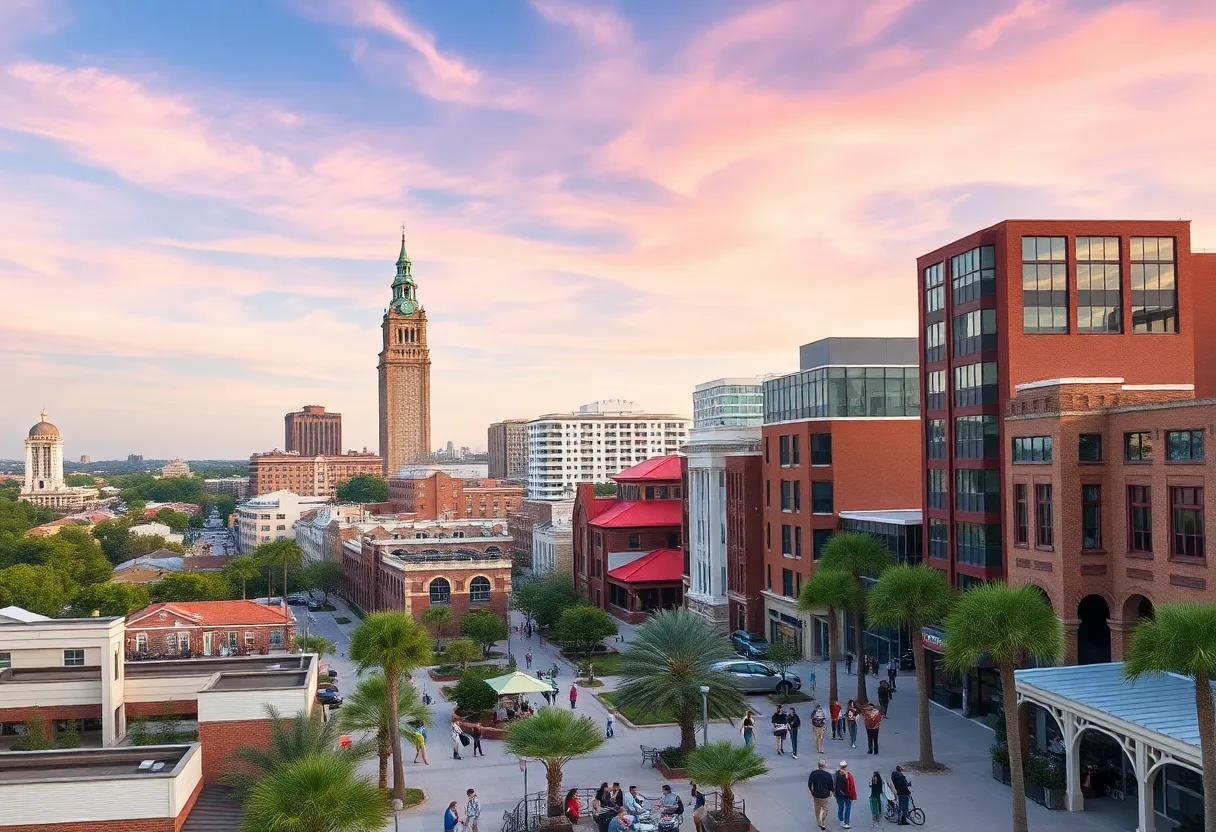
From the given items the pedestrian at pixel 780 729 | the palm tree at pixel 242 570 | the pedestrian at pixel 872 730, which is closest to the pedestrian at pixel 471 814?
the pedestrian at pixel 780 729

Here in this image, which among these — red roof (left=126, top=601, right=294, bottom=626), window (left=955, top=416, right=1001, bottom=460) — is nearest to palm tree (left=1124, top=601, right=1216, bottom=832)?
window (left=955, top=416, right=1001, bottom=460)

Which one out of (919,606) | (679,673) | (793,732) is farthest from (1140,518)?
(679,673)

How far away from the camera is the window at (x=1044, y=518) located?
38.1m

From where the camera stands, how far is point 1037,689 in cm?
3244

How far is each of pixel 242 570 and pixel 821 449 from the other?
221 ft

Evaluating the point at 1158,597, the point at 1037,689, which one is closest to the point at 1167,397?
the point at 1158,597

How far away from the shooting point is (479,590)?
80688mm

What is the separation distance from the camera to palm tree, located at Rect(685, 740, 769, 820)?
95.0 feet

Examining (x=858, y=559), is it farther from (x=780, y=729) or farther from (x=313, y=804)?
(x=313, y=804)

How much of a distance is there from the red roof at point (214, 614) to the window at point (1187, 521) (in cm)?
5530

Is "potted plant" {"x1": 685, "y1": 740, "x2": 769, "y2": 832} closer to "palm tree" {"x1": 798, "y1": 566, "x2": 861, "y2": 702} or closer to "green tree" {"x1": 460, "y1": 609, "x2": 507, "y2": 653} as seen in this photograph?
"palm tree" {"x1": 798, "y1": 566, "x2": 861, "y2": 702}

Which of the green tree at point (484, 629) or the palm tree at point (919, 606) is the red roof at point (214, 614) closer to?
the green tree at point (484, 629)

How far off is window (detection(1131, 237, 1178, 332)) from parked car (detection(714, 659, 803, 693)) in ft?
75.0

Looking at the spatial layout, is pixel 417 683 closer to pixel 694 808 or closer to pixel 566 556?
pixel 694 808
